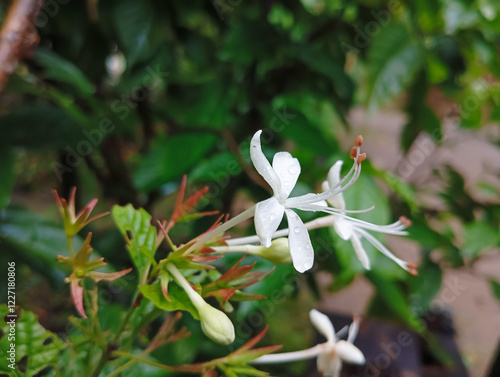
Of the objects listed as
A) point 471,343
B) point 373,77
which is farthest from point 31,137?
point 471,343

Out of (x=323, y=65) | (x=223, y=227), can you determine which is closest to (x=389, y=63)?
(x=323, y=65)

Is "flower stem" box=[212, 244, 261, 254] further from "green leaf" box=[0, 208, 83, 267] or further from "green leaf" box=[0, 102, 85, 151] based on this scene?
"green leaf" box=[0, 102, 85, 151]

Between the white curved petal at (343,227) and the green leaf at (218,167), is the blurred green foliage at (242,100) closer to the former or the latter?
the green leaf at (218,167)

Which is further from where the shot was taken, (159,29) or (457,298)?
(457,298)

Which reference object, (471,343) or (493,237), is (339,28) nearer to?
(493,237)

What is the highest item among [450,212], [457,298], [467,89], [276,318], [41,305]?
[467,89]

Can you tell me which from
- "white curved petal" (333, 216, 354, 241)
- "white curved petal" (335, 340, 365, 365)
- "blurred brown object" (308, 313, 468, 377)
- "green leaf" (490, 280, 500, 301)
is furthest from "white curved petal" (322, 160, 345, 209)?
"green leaf" (490, 280, 500, 301)
